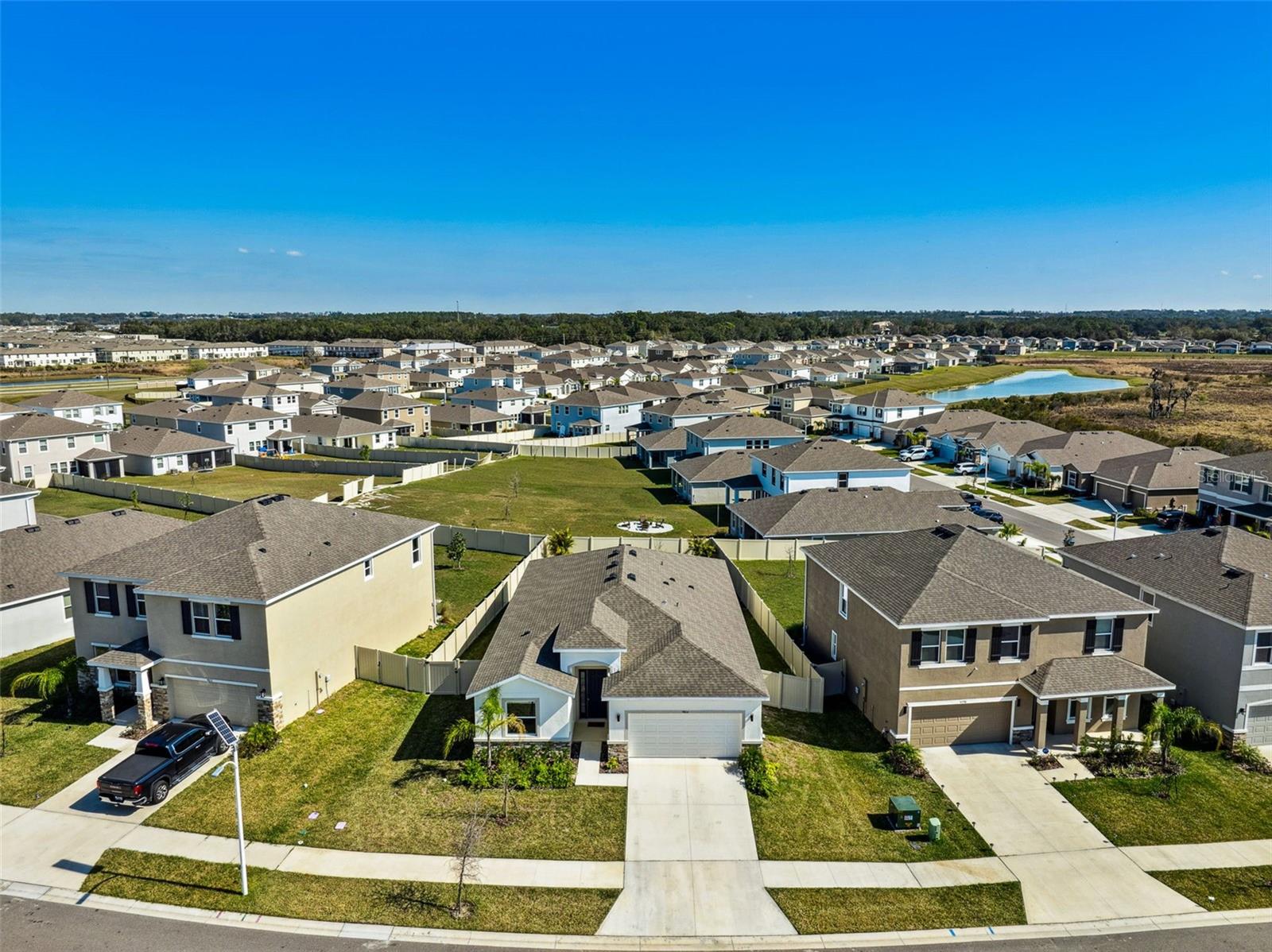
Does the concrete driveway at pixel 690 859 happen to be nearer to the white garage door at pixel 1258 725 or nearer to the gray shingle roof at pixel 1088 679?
the gray shingle roof at pixel 1088 679

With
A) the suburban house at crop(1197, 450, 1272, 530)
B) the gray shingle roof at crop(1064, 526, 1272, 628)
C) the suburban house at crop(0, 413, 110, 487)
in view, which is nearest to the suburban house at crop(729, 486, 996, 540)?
the gray shingle roof at crop(1064, 526, 1272, 628)

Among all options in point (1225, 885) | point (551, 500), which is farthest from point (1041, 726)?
point (551, 500)

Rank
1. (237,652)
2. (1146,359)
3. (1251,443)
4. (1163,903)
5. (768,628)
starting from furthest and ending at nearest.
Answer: (1146,359)
(1251,443)
(768,628)
(237,652)
(1163,903)

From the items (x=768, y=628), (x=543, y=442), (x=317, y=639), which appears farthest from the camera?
(x=543, y=442)

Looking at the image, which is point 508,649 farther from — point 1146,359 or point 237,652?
point 1146,359

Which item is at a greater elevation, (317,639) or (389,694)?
(317,639)

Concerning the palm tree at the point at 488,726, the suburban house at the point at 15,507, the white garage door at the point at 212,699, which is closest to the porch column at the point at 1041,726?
the palm tree at the point at 488,726

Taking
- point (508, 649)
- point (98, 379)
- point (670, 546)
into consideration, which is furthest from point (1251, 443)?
point (98, 379)
